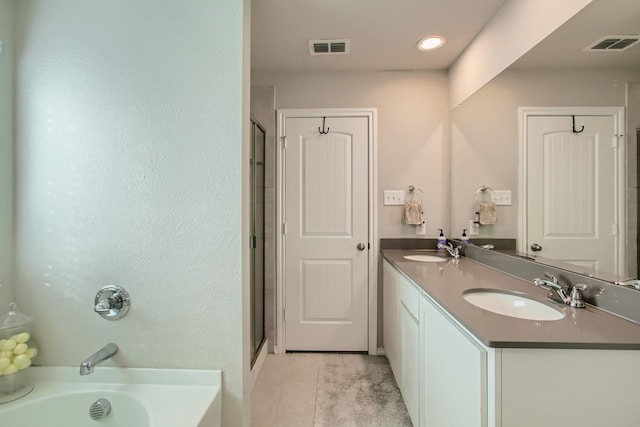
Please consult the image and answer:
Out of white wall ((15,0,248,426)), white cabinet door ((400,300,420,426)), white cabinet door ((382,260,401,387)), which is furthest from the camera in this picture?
white cabinet door ((382,260,401,387))

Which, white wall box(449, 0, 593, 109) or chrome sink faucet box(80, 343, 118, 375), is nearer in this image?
chrome sink faucet box(80, 343, 118, 375)

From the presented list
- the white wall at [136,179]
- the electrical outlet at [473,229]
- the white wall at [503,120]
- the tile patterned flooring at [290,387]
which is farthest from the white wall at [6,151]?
the electrical outlet at [473,229]

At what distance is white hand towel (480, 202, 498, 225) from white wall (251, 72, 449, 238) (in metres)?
0.42

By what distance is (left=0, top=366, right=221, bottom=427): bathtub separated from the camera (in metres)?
1.07

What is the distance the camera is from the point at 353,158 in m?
2.47

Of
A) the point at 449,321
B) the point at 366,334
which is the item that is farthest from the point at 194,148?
the point at 366,334

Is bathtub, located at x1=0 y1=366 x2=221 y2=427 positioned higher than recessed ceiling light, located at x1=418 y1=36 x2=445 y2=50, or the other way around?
recessed ceiling light, located at x1=418 y1=36 x2=445 y2=50

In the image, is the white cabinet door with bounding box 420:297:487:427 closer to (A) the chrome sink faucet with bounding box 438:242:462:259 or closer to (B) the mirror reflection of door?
(B) the mirror reflection of door

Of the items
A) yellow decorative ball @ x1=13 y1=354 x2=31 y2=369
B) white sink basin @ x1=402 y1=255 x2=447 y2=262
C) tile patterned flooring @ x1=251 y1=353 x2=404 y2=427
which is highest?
white sink basin @ x1=402 y1=255 x2=447 y2=262

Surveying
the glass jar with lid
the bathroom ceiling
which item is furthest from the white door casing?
the glass jar with lid

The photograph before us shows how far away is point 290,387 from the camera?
1.99 metres

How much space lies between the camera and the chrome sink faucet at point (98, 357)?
105 centimetres

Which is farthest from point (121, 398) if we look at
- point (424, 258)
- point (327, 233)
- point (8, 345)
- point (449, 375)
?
point (424, 258)

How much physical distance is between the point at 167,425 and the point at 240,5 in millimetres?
1621
